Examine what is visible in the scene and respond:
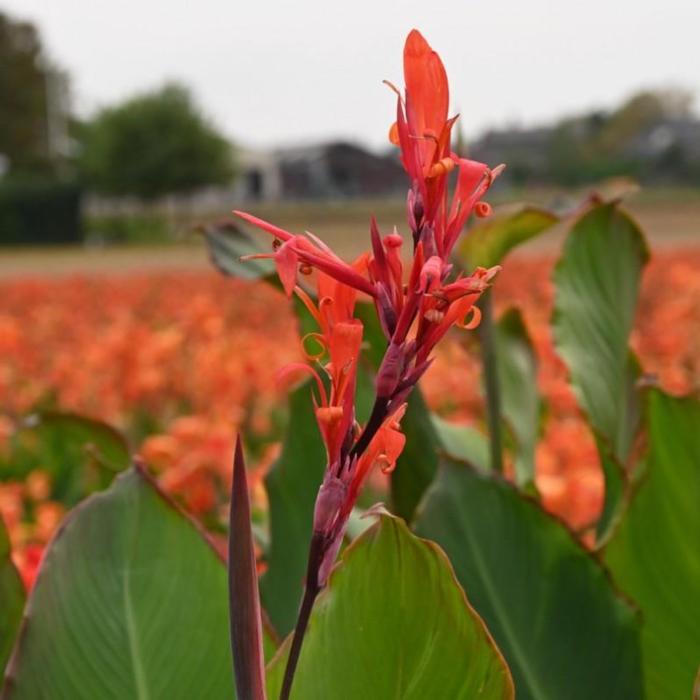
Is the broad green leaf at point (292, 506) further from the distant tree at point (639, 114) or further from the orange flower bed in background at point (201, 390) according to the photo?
the distant tree at point (639, 114)

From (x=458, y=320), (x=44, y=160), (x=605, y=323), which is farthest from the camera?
(x=44, y=160)

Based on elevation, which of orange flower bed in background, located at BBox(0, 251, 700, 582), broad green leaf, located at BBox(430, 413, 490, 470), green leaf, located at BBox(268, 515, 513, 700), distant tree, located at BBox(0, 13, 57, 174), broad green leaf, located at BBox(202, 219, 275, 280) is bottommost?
orange flower bed in background, located at BBox(0, 251, 700, 582)

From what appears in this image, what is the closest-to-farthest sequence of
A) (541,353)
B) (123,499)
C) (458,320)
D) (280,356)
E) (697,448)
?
(458,320), (123,499), (697,448), (541,353), (280,356)

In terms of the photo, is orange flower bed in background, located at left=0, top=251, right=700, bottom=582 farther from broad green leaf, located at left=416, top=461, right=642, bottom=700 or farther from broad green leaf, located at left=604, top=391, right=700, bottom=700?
broad green leaf, located at left=416, top=461, right=642, bottom=700

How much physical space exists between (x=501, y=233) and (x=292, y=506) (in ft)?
0.94

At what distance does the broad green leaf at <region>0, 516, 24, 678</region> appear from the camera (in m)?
0.67

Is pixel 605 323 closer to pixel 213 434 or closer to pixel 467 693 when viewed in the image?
pixel 467 693

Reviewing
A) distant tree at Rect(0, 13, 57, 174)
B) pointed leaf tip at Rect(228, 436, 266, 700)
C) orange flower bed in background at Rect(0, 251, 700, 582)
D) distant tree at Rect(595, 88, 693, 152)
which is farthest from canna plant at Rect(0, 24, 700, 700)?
distant tree at Rect(0, 13, 57, 174)

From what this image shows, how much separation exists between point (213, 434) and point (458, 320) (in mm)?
1668

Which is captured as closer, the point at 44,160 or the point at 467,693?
the point at 467,693

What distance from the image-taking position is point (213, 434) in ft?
6.60

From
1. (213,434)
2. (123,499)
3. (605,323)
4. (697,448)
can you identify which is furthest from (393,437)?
(213,434)

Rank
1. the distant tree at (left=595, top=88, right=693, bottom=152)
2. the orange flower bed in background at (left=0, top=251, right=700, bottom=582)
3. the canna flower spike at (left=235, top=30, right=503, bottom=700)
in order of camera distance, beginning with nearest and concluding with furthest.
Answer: the canna flower spike at (left=235, top=30, right=503, bottom=700)
the orange flower bed in background at (left=0, top=251, right=700, bottom=582)
the distant tree at (left=595, top=88, right=693, bottom=152)

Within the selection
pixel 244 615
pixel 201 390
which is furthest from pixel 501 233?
pixel 201 390
